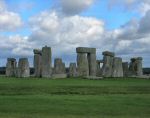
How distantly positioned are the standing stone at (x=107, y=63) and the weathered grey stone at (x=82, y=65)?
2417mm

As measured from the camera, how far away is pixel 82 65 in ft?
137

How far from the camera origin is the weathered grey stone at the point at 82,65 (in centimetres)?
4150

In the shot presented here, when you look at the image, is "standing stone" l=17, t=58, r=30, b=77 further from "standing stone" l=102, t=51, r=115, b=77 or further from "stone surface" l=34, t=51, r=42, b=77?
"standing stone" l=102, t=51, r=115, b=77

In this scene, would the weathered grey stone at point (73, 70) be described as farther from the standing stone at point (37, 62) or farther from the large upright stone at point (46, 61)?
the standing stone at point (37, 62)

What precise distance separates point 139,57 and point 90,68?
7.11 meters

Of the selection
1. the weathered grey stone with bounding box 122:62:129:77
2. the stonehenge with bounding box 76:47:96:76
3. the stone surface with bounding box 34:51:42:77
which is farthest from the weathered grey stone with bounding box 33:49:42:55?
the weathered grey stone with bounding box 122:62:129:77

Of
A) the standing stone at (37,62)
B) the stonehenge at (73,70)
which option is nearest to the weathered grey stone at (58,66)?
the stonehenge at (73,70)

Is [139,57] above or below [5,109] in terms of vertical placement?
above

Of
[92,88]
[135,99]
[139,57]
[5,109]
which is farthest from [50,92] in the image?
[139,57]

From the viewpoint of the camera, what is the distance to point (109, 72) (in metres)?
43.2

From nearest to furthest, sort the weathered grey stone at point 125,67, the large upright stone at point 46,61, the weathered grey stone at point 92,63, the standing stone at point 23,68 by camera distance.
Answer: the large upright stone at point 46,61 < the standing stone at point 23,68 < the weathered grey stone at point 92,63 < the weathered grey stone at point 125,67

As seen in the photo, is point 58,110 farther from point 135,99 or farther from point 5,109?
point 135,99

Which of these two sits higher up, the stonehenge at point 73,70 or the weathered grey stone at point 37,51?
the weathered grey stone at point 37,51

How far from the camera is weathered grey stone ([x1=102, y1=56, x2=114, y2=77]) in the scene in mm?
43156
